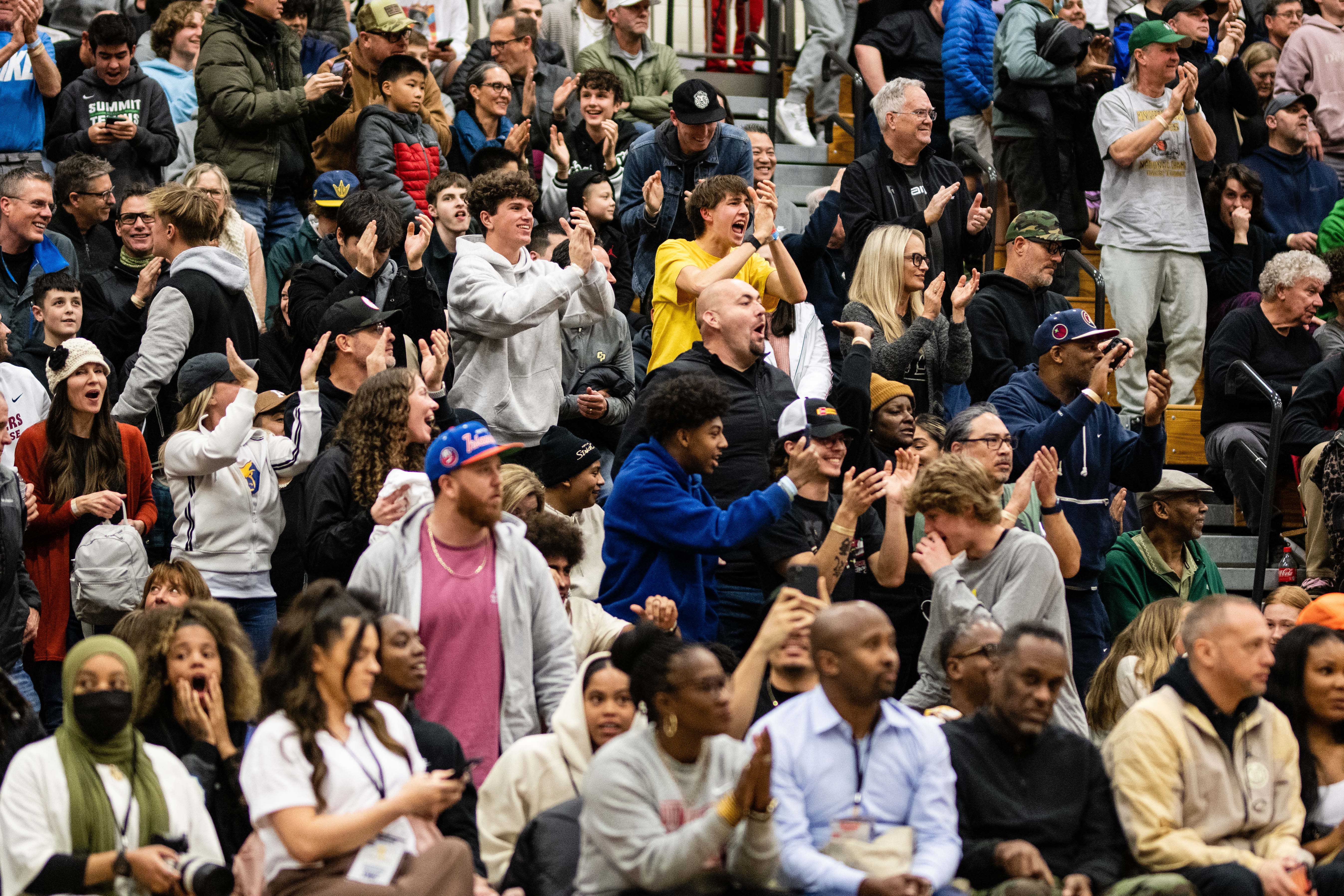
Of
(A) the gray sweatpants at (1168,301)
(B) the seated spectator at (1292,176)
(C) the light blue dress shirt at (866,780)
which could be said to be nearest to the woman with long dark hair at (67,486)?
(C) the light blue dress shirt at (866,780)

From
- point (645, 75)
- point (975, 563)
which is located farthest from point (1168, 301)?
point (975, 563)

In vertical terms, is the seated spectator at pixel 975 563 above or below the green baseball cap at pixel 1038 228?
below

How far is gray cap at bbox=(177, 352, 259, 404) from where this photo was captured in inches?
271

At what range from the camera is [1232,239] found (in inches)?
420

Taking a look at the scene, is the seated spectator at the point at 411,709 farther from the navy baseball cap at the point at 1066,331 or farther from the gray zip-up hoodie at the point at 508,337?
the navy baseball cap at the point at 1066,331

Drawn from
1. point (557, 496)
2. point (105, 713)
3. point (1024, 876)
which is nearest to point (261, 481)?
point (557, 496)

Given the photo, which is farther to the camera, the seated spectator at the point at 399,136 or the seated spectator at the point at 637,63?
the seated spectator at the point at 637,63

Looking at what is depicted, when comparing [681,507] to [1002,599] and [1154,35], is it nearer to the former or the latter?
[1002,599]

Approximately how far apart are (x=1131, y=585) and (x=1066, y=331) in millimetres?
1191

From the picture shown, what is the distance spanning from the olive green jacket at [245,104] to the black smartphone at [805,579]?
5.26 metres

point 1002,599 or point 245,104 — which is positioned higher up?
point 245,104

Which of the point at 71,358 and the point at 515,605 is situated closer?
the point at 515,605

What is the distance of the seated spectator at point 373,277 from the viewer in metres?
7.86

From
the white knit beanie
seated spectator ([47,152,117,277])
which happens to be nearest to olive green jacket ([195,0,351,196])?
seated spectator ([47,152,117,277])
